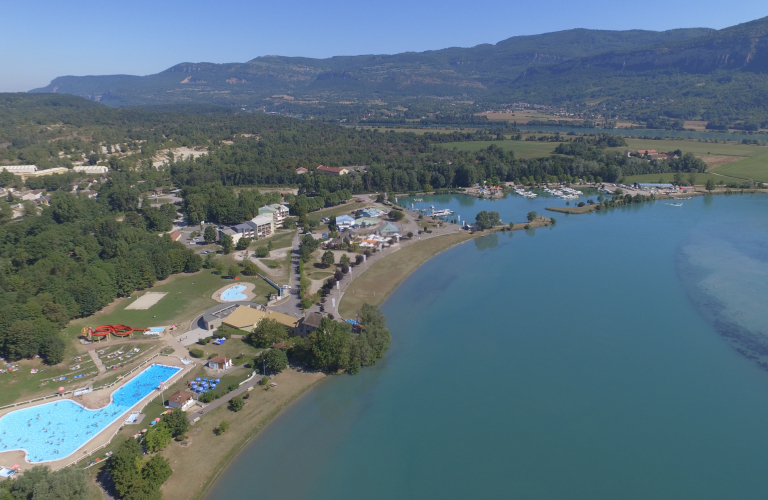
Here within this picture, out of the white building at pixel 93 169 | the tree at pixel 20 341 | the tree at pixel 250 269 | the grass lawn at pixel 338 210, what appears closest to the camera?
the tree at pixel 20 341

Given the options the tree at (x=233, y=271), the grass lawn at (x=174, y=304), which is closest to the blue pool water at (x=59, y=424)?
the grass lawn at (x=174, y=304)

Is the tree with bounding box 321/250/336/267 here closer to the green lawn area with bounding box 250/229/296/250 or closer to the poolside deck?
the green lawn area with bounding box 250/229/296/250

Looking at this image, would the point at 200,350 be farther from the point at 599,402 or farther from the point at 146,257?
the point at 599,402

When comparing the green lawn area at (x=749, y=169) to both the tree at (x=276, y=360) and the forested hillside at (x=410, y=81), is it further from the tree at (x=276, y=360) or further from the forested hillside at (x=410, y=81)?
the forested hillside at (x=410, y=81)

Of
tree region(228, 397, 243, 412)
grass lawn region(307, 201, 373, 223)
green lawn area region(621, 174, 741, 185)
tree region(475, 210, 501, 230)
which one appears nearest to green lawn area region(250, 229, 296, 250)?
A: grass lawn region(307, 201, 373, 223)

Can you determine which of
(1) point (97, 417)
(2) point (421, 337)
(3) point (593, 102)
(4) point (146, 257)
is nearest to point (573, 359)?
(2) point (421, 337)

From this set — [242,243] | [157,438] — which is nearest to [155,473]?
[157,438]
